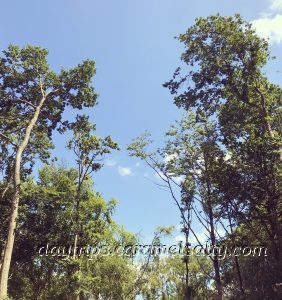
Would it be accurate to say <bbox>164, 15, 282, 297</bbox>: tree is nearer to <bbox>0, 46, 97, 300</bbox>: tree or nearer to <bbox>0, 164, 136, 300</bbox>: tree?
<bbox>0, 46, 97, 300</bbox>: tree

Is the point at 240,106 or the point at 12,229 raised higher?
the point at 240,106

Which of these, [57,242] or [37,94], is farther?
[57,242]

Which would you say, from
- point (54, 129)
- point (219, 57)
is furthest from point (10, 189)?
point (219, 57)

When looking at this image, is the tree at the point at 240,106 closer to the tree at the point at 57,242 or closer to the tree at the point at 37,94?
the tree at the point at 37,94

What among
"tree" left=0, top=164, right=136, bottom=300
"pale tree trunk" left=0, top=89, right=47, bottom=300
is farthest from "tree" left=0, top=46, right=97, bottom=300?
"tree" left=0, top=164, right=136, bottom=300

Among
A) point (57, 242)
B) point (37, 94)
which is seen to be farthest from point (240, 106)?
point (57, 242)

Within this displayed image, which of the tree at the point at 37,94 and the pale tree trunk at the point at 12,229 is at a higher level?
the tree at the point at 37,94

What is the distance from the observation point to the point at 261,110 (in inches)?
714

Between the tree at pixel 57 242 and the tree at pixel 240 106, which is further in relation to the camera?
the tree at pixel 57 242

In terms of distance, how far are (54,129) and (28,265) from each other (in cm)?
1331

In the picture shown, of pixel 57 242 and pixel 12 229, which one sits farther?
pixel 57 242

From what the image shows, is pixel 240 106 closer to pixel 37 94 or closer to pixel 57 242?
pixel 37 94

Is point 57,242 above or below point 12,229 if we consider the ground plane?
above

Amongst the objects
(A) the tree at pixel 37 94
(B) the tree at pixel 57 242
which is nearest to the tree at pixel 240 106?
(A) the tree at pixel 37 94
